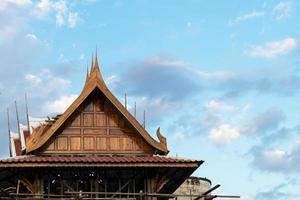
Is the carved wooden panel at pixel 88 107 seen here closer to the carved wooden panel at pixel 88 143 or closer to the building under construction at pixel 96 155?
the building under construction at pixel 96 155

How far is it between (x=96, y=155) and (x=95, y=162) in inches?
47.1

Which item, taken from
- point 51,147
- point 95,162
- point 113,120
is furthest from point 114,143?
point 51,147

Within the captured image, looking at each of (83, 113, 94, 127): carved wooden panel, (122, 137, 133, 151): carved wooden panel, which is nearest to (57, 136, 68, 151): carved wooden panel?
(83, 113, 94, 127): carved wooden panel

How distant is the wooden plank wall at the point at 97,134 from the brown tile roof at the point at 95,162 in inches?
26.8

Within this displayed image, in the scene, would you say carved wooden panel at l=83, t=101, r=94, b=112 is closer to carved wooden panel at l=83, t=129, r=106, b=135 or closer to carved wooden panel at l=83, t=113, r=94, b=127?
carved wooden panel at l=83, t=113, r=94, b=127

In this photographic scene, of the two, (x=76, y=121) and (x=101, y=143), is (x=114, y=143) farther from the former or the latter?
(x=76, y=121)

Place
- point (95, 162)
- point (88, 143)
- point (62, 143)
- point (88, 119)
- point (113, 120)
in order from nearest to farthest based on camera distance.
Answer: point (95, 162) → point (62, 143) → point (88, 143) → point (88, 119) → point (113, 120)

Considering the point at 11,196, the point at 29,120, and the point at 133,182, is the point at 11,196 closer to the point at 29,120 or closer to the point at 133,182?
the point at 133,182

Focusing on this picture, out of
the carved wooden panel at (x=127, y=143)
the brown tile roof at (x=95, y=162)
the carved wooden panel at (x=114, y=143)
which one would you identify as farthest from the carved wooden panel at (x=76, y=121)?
the carved wooden panel at (x=127, y=143)

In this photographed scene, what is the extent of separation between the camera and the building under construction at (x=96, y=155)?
72.2ft

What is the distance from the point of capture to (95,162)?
21.7 metres

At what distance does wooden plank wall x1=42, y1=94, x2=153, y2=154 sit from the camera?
23.0 meters

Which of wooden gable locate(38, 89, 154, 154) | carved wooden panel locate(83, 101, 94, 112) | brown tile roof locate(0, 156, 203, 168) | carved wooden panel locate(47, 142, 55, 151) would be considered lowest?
brown tile roof locate(0, 156, 203, 168)

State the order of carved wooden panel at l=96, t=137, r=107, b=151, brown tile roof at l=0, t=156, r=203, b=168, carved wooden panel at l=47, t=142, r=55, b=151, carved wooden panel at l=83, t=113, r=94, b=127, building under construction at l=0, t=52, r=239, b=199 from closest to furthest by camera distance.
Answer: brown tile roof at l=0, t=156, r=203, b=168 < building under construction at l=0, t=52, r=239, b=199 < carved wooden panel at l=47, t=142, r=55, b=151 < carved wooden panel at l=96, t=137, r=107, b=151 < carved wooden panel at l=83, t=113, r=94, b=127
